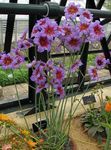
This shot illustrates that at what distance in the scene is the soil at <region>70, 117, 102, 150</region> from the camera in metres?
2.21

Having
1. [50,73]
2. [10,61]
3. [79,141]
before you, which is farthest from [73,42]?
[79,141]

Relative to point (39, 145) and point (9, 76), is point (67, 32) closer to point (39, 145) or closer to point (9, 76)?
point (39, 145)

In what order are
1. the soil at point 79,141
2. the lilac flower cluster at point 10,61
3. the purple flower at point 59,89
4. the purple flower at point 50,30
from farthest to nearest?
the soil at point 79,141, the purple flower at point 59,89, the lilac flower cluster at point 10,61, the purple flower at point 50,30

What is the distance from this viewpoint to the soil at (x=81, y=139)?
221 cm

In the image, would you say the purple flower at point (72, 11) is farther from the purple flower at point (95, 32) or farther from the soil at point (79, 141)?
the soil at point (79, 141)

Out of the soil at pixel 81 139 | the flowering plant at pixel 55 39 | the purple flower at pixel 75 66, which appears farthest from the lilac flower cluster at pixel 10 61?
the soil at pixel 81 139

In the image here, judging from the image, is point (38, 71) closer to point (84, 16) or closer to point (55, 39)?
point (55, 39)

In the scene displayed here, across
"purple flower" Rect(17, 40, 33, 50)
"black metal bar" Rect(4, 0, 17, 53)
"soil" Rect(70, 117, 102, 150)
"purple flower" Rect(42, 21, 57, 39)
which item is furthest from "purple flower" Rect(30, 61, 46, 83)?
"black metal bar" Rect(4, 0, 17, 53)

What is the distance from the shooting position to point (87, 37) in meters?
1.55

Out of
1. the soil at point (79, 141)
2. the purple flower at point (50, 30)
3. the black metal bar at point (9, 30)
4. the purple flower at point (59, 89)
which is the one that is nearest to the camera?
the purple flower at point (50, 30)

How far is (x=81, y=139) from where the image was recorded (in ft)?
7.61

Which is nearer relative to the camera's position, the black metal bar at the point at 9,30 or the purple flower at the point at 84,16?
the purple flower at the point at 84,16

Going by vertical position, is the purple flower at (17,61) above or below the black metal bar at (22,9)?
below

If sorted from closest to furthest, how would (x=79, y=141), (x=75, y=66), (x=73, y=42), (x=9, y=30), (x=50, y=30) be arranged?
(x=50, y=30), (x=73, y=42), (x=75, y=66), (x=79, y=141), (x=9, y=30)
